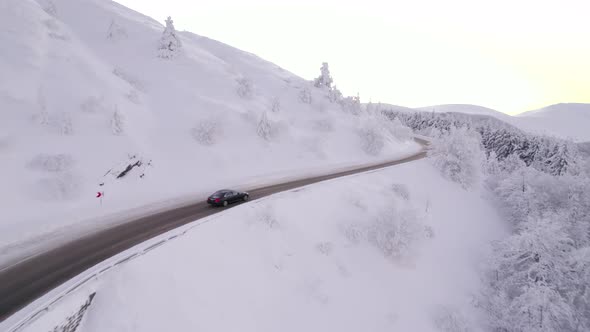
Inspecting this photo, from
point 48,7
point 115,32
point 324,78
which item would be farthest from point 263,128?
point 48,7

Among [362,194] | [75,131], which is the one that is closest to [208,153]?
[75,131]

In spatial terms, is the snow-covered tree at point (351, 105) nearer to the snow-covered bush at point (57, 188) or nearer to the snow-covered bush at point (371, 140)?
the snow-covered bush at point (371, 140)

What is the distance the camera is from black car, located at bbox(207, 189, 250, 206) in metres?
21.0

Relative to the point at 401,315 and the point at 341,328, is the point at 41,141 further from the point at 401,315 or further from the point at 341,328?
the point at 401,315

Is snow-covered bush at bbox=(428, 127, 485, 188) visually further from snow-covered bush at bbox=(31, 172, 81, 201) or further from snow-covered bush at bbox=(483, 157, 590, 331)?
snow-covered bush at bbox=(31, 172, 81, 201)

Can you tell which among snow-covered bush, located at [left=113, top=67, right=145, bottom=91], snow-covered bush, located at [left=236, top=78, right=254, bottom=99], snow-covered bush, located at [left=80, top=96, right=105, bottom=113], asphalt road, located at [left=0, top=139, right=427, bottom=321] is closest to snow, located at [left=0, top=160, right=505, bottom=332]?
asphalt road, located at [left=0, top=139, right=427, bottom=321]

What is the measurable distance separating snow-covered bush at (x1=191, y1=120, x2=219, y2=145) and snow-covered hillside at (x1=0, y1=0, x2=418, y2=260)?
11 centimetres

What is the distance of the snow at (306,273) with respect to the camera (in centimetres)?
1227

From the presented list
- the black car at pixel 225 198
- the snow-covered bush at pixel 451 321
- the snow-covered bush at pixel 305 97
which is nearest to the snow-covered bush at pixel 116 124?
the black car at pixel 225 198

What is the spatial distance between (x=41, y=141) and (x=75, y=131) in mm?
2467

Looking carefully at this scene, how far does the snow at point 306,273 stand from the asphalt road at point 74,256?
70.9 inches

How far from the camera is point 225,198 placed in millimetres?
21234

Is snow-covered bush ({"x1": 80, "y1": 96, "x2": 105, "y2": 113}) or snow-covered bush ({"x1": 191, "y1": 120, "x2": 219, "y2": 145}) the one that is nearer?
snow-covered bush ({"x1": 80, "y1": 96, "x2": 105, "y2": 113})

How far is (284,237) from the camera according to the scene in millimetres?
19062
